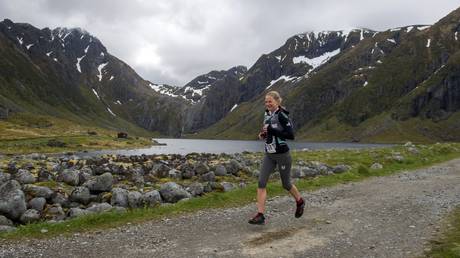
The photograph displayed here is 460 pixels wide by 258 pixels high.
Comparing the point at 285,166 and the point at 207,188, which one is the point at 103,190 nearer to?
the point at 207,188

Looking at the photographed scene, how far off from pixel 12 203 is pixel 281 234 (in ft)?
44.1

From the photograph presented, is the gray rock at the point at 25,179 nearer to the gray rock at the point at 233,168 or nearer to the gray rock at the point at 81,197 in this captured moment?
the gray rock at the point at 81,197

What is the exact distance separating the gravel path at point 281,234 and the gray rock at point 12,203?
8051mm

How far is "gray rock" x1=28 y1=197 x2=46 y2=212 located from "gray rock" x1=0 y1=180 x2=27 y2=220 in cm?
158

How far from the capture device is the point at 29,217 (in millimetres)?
19922

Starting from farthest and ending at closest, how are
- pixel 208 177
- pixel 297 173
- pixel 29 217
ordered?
pixel 208 177 → pixel 297 173 → pixel 29 217

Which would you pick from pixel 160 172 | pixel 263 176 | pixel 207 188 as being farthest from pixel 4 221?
pixel 160 172

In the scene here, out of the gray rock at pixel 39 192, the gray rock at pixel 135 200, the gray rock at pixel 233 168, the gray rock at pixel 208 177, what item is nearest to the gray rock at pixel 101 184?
the gray rock at pixel 39 192

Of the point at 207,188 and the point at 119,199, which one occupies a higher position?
the point at 207,188

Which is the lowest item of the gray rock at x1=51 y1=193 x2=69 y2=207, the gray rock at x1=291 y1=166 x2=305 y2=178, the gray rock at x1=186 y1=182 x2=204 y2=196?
the gray rock at x1=51 y1=193 x2=69 y2=207

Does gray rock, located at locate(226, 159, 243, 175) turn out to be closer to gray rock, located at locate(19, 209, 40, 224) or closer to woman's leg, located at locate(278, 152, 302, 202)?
gray rock, located at locate(19, 209, 40, 224)

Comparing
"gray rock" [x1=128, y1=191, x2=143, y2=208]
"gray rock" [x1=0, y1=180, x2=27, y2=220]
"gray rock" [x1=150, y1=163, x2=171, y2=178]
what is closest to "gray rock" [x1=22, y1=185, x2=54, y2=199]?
"gray rock" [x1=0, y1=180, x2=27, y2=220]

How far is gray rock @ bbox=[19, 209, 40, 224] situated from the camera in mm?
19812

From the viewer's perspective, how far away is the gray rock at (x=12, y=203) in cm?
1998
